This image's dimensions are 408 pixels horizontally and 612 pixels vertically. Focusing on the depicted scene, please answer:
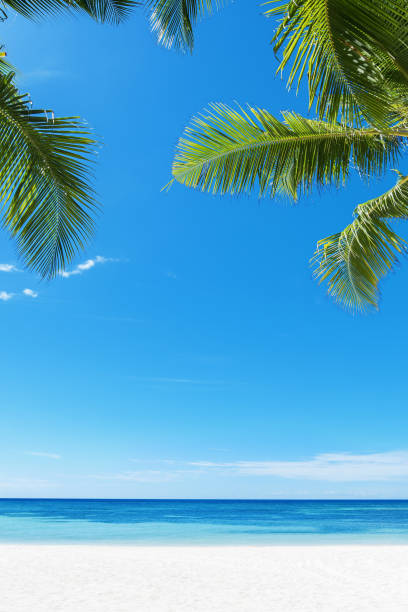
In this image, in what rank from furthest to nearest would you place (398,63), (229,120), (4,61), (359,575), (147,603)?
(359,575)
(147,603)
(229,120)
(4,61)
(398,63)

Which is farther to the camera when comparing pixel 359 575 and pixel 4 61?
pixel 359 575

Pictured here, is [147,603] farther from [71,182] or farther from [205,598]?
[71,182]

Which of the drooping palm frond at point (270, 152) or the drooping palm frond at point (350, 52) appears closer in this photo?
the drooping palm frond at point (350, 52)

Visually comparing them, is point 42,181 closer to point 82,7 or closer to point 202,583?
point 82,7

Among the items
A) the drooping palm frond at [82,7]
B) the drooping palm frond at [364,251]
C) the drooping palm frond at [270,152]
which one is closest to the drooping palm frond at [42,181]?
Answer: the drooping palm frond at [82,7]

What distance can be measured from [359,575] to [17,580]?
218 inches

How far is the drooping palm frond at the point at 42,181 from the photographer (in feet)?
9.89

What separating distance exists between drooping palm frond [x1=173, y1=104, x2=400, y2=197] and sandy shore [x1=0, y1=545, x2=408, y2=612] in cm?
477

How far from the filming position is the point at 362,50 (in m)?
2.89

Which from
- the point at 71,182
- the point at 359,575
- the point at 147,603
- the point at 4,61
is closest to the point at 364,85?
the point at 71,182

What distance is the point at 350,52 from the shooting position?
289cm

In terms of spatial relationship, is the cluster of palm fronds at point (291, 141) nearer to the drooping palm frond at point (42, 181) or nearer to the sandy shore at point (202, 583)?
the drooping palm frond at point (42, 181)

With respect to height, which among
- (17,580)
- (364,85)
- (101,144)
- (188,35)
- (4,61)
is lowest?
(17,580)

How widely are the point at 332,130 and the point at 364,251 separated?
69.0 inches
